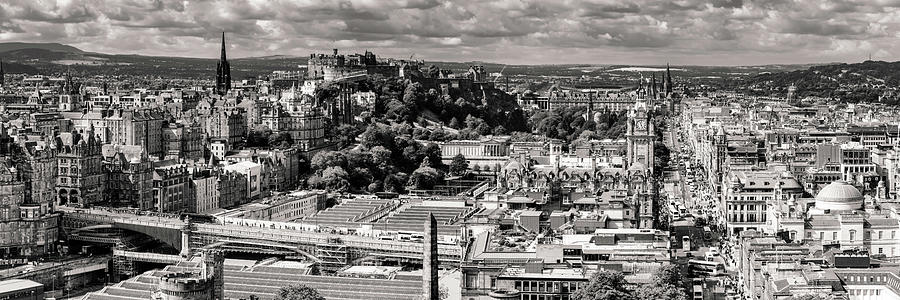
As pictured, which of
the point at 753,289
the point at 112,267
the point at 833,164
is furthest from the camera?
the point at 833,164

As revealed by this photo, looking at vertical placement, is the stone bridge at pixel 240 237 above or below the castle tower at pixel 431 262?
below

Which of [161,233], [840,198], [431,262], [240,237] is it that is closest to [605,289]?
[431,262]

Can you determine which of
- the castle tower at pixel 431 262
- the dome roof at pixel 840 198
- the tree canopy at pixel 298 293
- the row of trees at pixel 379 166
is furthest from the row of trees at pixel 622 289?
the row of trees at pixel 379 166

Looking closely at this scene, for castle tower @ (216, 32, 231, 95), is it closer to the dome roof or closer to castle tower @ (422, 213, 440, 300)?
the dome roof

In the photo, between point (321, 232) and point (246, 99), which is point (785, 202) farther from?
point (246, 99)

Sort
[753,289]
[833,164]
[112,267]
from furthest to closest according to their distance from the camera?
[833,164] → [112,267] → [753,289]

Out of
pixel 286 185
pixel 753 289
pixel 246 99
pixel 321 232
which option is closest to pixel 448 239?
pixel 321 232

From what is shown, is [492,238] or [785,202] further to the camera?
[785,202]

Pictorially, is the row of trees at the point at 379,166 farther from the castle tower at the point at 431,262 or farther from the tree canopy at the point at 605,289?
the tree canopy at the point at 605,289

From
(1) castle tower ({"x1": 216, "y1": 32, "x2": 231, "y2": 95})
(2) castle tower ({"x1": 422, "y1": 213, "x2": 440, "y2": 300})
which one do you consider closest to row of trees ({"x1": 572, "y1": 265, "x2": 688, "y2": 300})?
(2) castle tower ({"x1": 422, "y1": 213, "x2": 440, "y2": 300})
